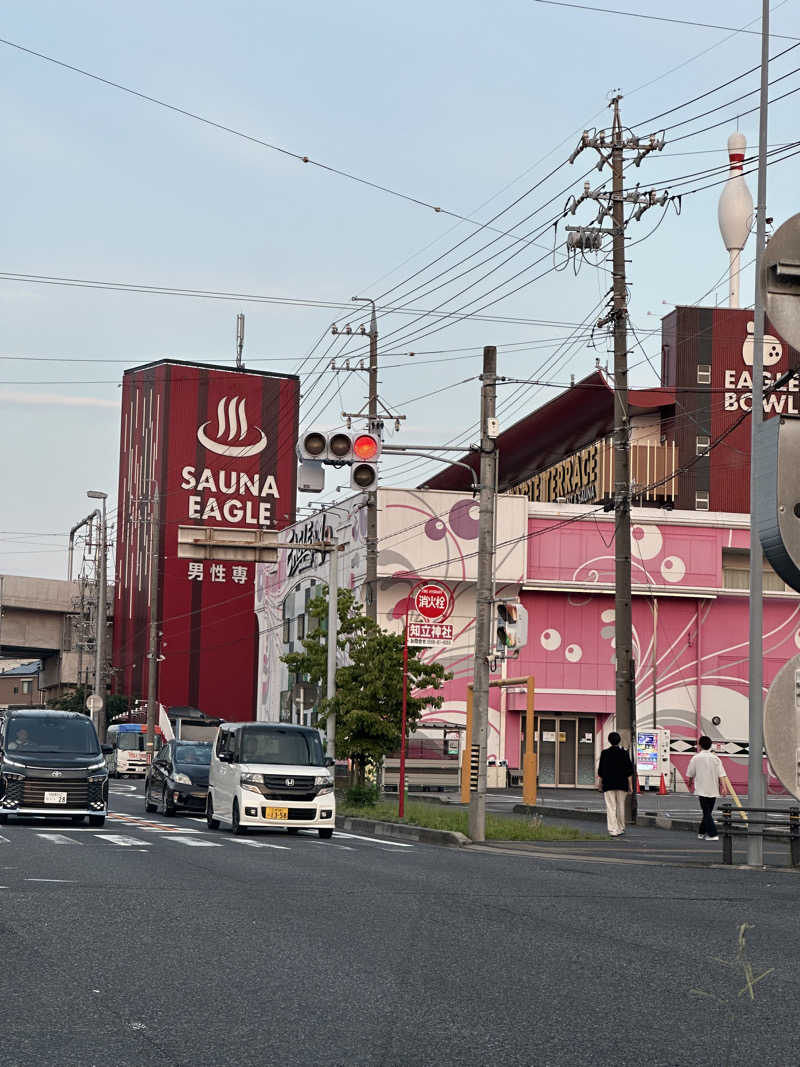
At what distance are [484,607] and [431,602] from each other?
4018 mm

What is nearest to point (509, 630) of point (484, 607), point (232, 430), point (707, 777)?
point (484, 607)

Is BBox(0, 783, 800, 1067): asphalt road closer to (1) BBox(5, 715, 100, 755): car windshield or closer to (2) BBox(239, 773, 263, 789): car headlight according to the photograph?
(2) BBox(239, 773, 263, 789): car headlight

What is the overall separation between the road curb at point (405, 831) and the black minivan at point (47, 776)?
5479 millimetres

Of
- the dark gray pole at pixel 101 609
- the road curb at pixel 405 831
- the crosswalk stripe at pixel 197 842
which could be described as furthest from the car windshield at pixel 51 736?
the dark gray pole at pixel 101 609

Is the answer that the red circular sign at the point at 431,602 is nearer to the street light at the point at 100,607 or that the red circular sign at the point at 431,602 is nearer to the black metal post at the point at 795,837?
the black metal post at the point at 795,837

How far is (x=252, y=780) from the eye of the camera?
970 inches

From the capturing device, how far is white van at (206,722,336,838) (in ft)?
80.9

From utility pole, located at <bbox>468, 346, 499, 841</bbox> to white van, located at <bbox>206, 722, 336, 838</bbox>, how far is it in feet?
8.77

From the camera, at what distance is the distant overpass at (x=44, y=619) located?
104750 millimetres

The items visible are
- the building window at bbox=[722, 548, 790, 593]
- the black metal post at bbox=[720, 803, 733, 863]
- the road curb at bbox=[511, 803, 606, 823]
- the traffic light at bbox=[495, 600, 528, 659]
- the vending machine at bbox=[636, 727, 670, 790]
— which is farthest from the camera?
the building window at bbox=[722, 548, 790, 593]

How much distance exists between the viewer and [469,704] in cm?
3444

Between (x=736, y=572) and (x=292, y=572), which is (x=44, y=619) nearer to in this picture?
(x=292, y=572)

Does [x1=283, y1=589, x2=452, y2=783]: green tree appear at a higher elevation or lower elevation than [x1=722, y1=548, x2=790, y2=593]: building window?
lower

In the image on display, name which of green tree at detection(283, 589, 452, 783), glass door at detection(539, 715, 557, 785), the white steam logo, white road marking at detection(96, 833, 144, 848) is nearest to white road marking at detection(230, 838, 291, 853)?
white road marking at detection(96, 833, 144, 848)
